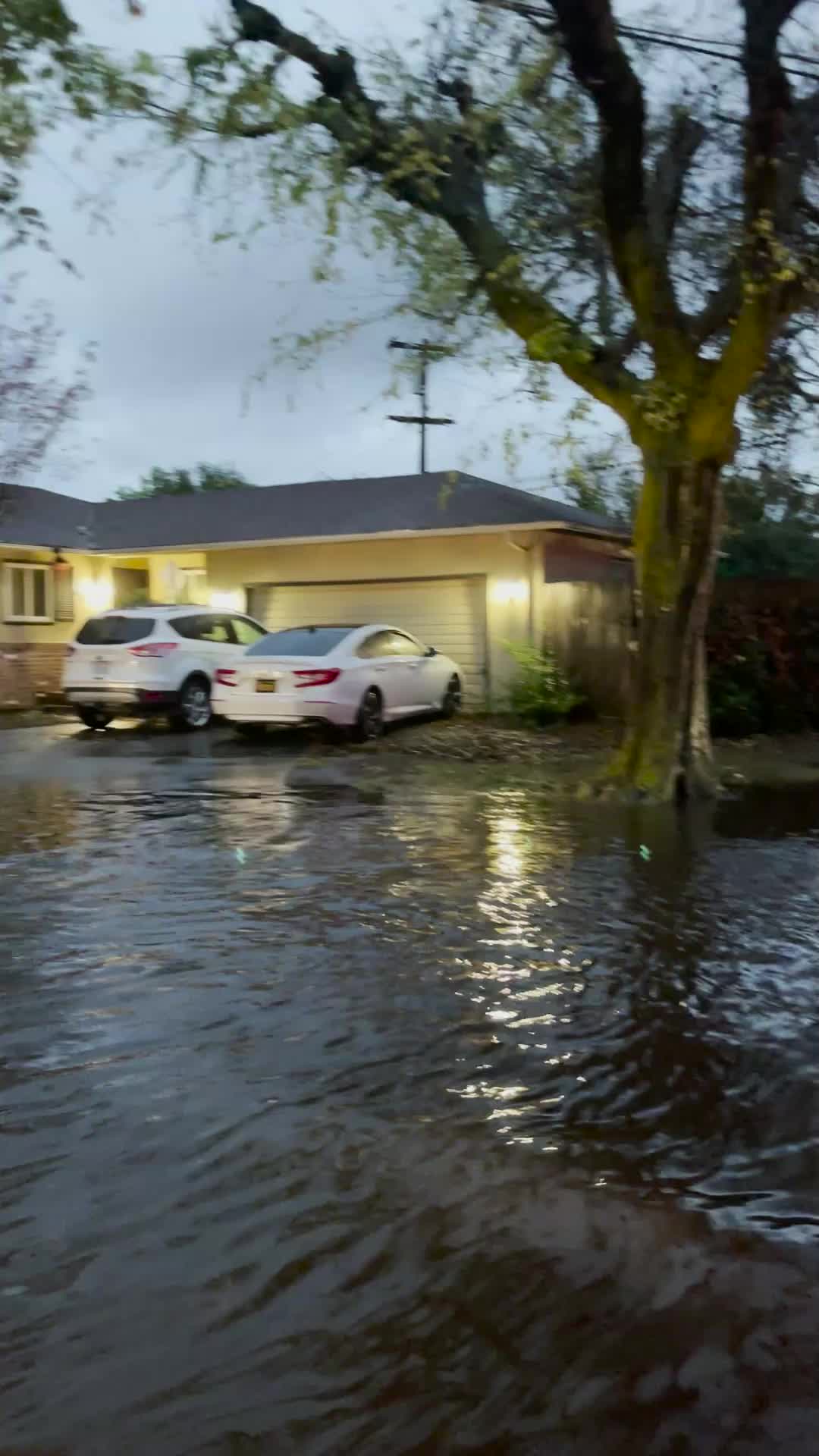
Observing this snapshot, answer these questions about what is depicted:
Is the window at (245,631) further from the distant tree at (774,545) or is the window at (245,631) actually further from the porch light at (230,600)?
the distant tree at (774,545)

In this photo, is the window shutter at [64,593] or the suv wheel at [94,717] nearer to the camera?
the suv wheel at [94,717]

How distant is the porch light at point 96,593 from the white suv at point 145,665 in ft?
21.8

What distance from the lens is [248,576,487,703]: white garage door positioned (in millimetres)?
21531

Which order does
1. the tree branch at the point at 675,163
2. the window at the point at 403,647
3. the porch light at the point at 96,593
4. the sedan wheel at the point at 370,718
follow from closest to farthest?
the tree branch at the point at 675,163 < the sedan wheel at the point at 370,718 < the window at the point at 403,647 < the porch light at the point at 96,593

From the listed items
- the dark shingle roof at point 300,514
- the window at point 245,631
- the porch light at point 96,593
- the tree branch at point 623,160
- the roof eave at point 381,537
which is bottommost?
the window at point 245,631

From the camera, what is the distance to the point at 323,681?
54.2ft

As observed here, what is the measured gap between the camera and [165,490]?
187 feet

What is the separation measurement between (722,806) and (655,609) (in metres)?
1.82

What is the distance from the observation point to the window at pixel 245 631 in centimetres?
2058

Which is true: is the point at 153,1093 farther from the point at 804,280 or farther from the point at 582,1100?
the point at 804,280

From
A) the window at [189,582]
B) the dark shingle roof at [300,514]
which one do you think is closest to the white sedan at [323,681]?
the dark shingle roof at [300,514]

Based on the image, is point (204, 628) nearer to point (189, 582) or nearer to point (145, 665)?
point (145, 665)

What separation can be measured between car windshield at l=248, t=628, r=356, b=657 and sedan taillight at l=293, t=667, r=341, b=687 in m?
0.34

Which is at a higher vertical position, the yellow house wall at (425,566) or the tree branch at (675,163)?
the tree branch at (675,163)
